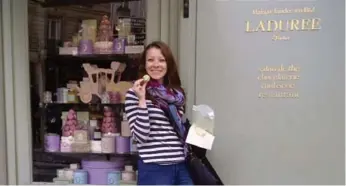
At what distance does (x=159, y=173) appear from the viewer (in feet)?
7.05

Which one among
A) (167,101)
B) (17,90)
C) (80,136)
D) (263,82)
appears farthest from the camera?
(80,136)

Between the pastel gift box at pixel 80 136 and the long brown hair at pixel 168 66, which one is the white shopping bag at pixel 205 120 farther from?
the pastel gift box at pixel 80 136

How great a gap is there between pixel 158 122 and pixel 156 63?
1.07 ft

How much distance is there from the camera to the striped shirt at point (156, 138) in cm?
209

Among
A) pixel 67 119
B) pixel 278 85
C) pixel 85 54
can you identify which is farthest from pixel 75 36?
pixel 278 85

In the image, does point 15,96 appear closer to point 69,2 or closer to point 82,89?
point 82,89

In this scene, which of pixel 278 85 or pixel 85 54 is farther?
pixel 85 54

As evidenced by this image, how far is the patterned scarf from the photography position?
2158mm

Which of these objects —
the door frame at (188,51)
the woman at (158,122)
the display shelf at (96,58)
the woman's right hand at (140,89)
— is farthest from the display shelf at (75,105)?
the woman's right hand at (140,89)

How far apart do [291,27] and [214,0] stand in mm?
504

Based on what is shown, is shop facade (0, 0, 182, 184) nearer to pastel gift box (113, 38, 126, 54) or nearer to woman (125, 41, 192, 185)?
pastel gift box (113, 38, 126, 54)

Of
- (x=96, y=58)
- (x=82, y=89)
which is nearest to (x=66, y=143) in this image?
(x=82, y=89)

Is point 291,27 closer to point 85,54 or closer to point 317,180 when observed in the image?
point 317,180

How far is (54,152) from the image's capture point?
3.06 m
